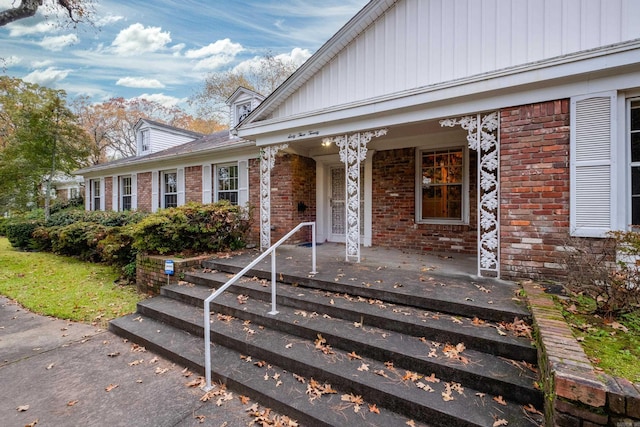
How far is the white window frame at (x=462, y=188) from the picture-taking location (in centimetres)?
610

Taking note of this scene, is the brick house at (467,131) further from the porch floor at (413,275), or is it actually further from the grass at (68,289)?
the grass at (68,289)

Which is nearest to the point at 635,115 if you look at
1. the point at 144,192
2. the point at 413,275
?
the point at 413,275

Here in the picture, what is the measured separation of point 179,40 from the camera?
598 inches

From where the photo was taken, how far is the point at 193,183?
32.4 ft

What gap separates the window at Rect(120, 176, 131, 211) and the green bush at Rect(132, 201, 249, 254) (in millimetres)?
7707

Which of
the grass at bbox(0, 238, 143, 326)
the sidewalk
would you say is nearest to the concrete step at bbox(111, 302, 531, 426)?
the sidewalk

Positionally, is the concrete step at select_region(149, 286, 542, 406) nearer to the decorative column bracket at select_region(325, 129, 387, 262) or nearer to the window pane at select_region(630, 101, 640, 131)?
the decorative column bracket at select_region(325, 129, 387, 262)

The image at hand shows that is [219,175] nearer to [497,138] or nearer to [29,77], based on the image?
[497,138]

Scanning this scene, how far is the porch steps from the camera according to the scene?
2.17 metres

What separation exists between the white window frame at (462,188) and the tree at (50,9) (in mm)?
10498

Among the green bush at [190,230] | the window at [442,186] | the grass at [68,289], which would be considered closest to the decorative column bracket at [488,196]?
the window at [442,186]

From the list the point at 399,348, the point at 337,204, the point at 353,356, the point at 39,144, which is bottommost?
the point at 353,356

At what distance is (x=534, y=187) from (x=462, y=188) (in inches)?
90.7

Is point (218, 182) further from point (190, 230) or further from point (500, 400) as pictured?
point (500, 400)
